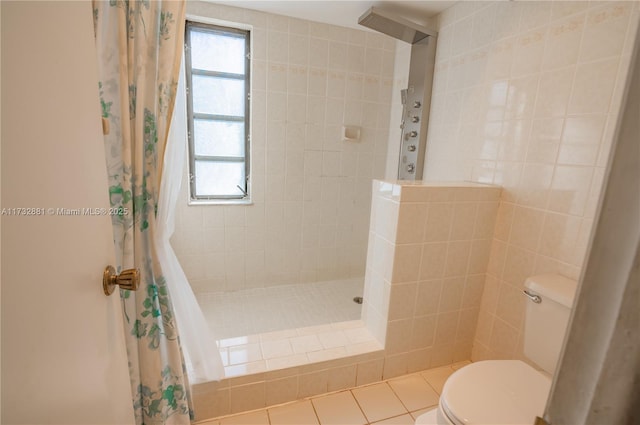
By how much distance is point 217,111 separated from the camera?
7.25ft

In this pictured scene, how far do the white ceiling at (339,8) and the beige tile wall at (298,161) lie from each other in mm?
73

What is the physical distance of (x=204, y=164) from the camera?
227 cm

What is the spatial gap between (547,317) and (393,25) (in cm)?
176

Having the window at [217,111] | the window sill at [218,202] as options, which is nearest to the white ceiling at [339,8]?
the window at [217,111]

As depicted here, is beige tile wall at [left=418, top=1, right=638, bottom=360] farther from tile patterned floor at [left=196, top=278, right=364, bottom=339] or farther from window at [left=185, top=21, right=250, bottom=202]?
window at [left=185, top=21, right=250, bottom=202]

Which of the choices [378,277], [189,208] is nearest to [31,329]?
[378,277]

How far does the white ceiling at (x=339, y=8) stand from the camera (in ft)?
6.00

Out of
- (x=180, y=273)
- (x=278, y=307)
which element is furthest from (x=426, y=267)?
(x=278, y=307)

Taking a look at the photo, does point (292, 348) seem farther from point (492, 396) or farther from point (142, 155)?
point (142, 155)

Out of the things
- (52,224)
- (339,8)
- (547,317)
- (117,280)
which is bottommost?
(547,317)

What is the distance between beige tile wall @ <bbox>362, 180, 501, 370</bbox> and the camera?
138 centimetres

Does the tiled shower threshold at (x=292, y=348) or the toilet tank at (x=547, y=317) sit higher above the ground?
the toilet tank at (x=547, y=317)

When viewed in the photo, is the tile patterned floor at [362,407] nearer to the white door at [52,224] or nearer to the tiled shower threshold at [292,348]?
the tiled shower threshold at [292,348]

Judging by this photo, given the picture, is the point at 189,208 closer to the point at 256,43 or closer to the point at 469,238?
the point at 256,43
